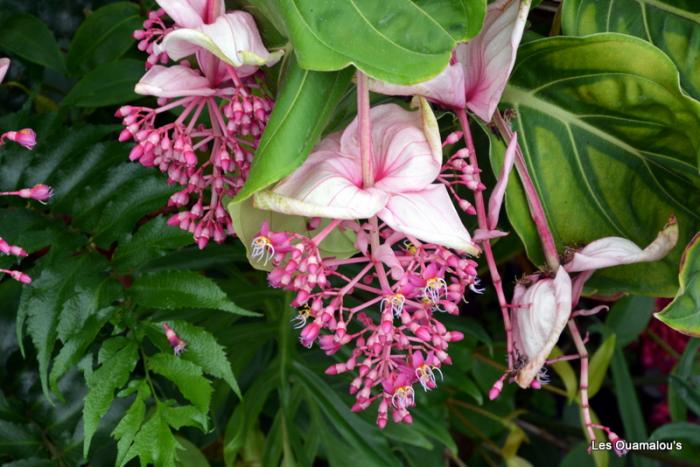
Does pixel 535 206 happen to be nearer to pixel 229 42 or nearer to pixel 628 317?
pixel 229 42

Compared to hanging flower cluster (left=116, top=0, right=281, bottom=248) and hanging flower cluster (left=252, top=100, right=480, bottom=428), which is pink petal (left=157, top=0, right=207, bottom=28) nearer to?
hanging flower cluster (left=116, top=0, right=281, bottom=248)

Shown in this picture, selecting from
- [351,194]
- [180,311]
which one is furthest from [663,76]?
[180,311]

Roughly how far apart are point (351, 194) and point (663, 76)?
26 centimetres

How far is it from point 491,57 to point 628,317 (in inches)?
29.9

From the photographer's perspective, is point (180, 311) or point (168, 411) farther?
point (180, 311)

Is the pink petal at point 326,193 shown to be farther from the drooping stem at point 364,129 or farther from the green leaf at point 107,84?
the green leaf at point 107,84

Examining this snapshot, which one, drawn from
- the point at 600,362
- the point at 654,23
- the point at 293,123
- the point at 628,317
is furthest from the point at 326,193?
the point at 628,317

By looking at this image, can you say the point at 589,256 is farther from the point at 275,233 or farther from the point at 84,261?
the point at 84,261

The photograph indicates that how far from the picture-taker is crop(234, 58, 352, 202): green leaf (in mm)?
489

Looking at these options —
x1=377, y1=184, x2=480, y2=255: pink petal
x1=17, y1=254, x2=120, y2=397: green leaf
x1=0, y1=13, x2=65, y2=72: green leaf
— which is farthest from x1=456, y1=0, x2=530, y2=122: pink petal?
x1=0, y1=13, x2=65, y2=72: green leaf

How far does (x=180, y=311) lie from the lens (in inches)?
36.9

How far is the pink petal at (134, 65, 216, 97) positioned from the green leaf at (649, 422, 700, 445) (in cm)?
79

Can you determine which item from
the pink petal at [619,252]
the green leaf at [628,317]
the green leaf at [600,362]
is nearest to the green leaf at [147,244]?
the pink petal at [619,252]

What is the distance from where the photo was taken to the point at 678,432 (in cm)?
107
